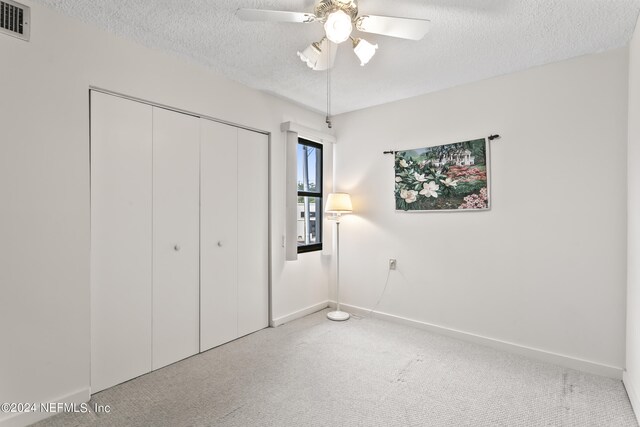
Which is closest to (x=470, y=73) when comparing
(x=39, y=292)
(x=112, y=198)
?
(x=112, y=198)

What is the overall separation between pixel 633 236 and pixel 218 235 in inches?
118

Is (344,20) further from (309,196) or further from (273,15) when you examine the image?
(309,196)

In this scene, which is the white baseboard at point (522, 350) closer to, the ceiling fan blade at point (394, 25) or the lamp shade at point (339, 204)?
the lamp shade at point (339, 204)

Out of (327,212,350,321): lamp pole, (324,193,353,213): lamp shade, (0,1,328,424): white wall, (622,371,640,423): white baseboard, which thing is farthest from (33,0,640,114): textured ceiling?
(622,371,640,423): white baseboard

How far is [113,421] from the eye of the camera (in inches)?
71.8

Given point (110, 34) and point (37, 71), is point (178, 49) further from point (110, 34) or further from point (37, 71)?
point (37, 71)

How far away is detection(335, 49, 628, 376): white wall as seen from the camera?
2340 mm

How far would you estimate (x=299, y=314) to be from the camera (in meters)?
3.59

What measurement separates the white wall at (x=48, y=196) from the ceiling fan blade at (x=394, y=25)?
5.39ft

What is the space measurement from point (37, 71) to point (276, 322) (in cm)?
269

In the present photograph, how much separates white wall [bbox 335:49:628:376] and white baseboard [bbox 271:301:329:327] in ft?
2.47

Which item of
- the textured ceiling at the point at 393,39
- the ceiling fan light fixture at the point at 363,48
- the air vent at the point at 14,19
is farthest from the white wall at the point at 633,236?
the air vent at the point at 14,19

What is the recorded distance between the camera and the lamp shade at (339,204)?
3473 mm

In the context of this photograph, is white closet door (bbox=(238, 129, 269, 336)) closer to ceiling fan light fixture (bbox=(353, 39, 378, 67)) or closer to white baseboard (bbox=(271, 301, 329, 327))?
white baseboard (bbox=(271, 301, 329, 327))
